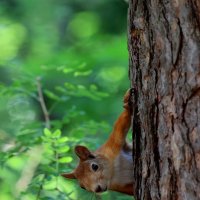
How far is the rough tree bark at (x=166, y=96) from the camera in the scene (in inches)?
109

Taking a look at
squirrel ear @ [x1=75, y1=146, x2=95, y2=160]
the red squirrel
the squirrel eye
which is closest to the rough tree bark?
the red squirrel

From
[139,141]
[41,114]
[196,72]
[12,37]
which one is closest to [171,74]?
[196,72]

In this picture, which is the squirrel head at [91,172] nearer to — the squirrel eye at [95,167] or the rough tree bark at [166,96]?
the squirrel eye at [95,167]

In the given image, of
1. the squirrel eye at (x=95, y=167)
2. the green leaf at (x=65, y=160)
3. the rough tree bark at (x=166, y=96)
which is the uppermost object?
the rough tree bark at (x=166, y=96)

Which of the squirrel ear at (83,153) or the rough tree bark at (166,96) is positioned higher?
the rough tree bark at (166,96)

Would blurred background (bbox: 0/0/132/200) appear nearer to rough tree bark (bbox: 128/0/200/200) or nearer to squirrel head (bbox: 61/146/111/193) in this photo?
squirrel head (bbox: 61/146/111/193)

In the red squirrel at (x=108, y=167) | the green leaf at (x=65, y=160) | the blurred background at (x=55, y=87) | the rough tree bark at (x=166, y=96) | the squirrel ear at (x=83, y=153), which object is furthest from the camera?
the blurred background at (x=55, y=87)

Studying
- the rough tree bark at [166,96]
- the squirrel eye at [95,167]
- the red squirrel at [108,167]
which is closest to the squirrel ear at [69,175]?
the red squirrel at [108,167]

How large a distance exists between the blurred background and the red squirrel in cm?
7

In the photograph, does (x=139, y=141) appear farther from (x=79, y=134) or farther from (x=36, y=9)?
(x=36, y=9)

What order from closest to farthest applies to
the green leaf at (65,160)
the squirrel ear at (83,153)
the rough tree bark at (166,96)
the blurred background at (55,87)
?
the rough tree bark at (166,96) < the squirrel ear at (83,153) < the green leaf at (65,160) < the blurred background at (55,87)

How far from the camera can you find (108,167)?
12.5 feet

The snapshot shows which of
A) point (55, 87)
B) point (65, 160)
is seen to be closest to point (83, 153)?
point (65, 160)

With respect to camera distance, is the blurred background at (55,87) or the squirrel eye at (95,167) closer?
the squirrel eye at (95,167)
